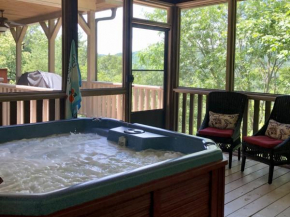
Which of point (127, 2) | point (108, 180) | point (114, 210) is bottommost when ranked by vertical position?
point (114, 210)

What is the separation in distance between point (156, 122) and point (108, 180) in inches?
157

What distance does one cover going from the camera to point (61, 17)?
442cm

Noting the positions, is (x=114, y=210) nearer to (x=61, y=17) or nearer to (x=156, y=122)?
(x=61, y=17)

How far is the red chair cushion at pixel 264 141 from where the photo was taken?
3.78 m

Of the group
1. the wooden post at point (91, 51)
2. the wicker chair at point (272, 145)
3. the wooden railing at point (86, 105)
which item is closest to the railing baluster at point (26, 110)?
the wooden railing at point (86, 105)

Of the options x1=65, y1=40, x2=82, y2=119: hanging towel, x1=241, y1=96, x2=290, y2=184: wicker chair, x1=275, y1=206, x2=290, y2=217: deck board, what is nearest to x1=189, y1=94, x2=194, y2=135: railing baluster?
x1=241, y1=96, x2=290, y2=184: wicker chair

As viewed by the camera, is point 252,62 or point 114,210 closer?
point 114,210

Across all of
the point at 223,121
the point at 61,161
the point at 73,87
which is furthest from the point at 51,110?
the point at 223,121

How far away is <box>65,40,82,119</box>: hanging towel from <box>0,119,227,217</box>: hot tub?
5.35 ft

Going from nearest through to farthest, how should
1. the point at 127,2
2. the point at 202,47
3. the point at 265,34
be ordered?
1. the point at 265,34
2. the point at 127,2
3. the point at 202,47

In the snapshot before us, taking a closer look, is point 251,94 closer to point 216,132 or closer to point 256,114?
point 256,114

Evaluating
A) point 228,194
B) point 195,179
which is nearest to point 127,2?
point 228,194

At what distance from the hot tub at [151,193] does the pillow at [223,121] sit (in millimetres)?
1583

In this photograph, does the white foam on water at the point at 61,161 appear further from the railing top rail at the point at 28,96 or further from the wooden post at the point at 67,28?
the wooden post at the point at 67,28
